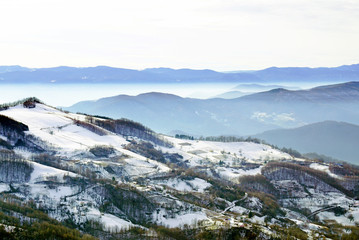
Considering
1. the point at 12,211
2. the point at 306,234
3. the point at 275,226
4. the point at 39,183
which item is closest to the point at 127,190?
the point at 39,183

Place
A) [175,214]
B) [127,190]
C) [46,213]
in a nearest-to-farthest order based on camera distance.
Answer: [46,213]
[175,214]
[127,190]

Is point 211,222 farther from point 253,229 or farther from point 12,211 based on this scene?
point 12,211

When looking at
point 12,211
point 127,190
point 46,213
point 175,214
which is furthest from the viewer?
point 127,190

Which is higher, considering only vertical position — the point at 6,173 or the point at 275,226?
the point at 6,173

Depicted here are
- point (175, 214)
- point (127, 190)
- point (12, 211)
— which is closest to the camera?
point (12, 211)

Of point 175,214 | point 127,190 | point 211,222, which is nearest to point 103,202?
point 127,190

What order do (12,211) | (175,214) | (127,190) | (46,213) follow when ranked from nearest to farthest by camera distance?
1. (12,211)
2. (46,213)
3. (175,214)
4. (127,190)

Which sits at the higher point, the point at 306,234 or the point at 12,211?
the point at 12,211

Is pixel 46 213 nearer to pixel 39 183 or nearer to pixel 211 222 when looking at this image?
pixel 39 183

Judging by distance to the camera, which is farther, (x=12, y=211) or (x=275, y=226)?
(x=275, y=226)
